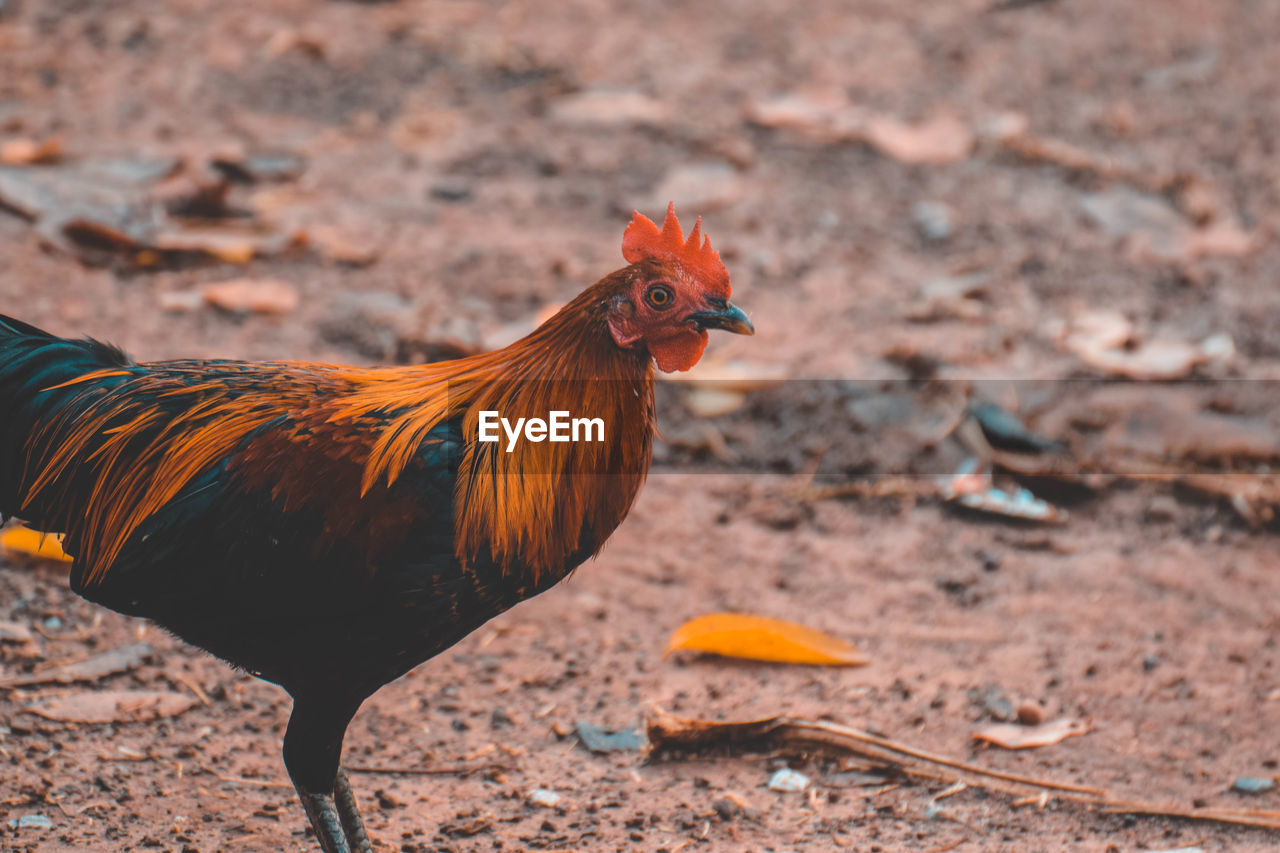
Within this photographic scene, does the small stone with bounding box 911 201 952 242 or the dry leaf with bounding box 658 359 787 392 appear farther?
the small stone with bounding box 911 201 952 242

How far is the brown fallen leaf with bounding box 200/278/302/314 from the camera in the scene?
18.5ft

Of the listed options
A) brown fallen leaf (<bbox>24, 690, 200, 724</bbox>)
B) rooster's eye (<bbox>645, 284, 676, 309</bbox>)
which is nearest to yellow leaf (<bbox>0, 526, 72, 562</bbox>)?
brown fallen leaf (<bbox>24, 690, 200, 724</bbox>)

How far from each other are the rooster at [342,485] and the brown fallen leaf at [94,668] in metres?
0.80

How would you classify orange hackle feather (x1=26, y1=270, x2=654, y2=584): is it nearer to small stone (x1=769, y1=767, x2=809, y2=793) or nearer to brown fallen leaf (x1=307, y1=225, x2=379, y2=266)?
small stone (x1=769, y1=767, x2=809, y2=793)

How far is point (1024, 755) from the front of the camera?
355cm

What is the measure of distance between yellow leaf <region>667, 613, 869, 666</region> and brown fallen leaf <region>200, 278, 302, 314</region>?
2.71 m

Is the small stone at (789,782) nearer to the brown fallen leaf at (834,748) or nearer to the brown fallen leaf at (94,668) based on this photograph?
the brown fallen leaf at (834,748)

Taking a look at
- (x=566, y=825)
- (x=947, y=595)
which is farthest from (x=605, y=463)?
(x=947, y=595)

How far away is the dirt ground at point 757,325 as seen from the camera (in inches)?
134

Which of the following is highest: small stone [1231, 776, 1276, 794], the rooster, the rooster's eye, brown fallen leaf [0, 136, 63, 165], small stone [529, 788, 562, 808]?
brown fallen leaf [0, 136, 63, 165]

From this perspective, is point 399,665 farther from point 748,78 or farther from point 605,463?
point 748,78

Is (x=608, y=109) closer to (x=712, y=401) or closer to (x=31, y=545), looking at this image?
(x=712, y=401)

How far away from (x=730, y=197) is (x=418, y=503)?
14.5 ft

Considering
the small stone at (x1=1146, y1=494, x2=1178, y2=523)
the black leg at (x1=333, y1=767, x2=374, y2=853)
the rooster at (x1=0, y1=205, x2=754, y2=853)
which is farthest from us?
the small stone at (x1=1146, y1=494, x2=1178, y2=523)
